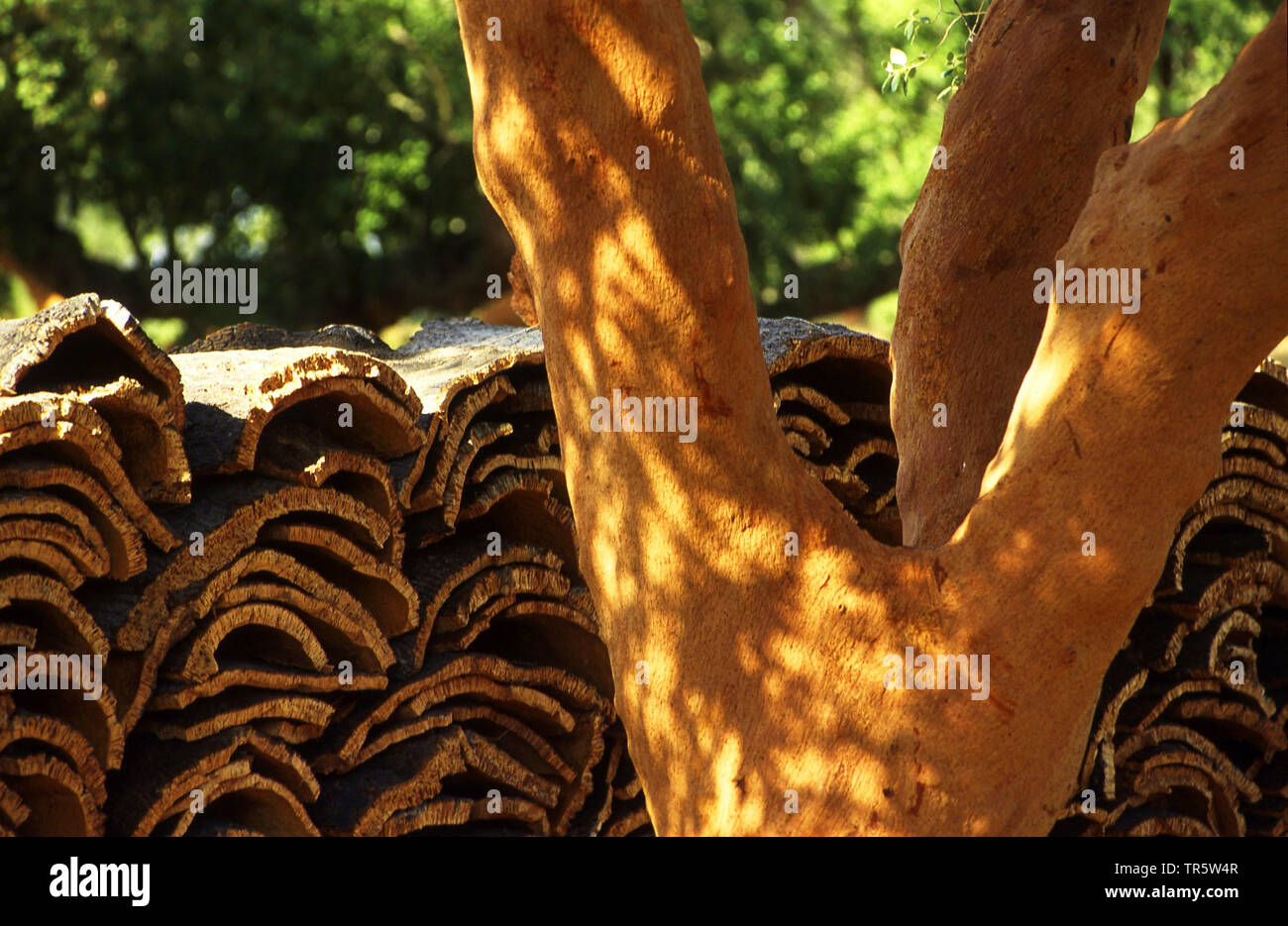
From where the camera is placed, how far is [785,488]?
110 inches

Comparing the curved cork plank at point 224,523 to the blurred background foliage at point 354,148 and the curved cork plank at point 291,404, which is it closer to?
the curved cork plank at point 291,404

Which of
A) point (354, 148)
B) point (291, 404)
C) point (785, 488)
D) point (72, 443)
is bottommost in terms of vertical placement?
point (785, 488)

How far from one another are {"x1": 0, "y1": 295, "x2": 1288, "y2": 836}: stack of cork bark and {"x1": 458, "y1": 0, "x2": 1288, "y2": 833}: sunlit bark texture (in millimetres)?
1061

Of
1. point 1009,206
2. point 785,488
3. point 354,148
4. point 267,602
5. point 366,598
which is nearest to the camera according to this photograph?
point 785,488

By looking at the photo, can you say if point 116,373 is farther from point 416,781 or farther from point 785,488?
point 785,488

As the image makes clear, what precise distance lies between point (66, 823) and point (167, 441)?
0.92m

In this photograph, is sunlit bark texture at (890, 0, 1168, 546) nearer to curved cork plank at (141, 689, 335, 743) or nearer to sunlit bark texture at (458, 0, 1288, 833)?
sunlit bark texture at (458, 0, 1288, 833)

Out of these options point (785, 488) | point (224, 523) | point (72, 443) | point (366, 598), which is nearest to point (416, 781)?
point (366, 598)

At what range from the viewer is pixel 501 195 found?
2.88 m

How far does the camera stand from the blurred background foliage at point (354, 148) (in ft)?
44.1

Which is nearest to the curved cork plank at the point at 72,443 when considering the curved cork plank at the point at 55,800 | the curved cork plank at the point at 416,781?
the curved cork plank at the point at 55,800

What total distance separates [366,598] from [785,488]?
1507 millimetres

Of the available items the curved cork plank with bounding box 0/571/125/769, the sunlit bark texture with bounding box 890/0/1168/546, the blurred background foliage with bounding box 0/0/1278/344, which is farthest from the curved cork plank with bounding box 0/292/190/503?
the blurred background foliage with bounding box 0/0/1278/344

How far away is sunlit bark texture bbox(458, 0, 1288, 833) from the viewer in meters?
2.67
